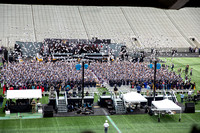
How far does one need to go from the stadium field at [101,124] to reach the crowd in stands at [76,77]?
5528mm

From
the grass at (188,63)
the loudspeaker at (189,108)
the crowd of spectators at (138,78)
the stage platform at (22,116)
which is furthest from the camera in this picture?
the grass at (188,63)

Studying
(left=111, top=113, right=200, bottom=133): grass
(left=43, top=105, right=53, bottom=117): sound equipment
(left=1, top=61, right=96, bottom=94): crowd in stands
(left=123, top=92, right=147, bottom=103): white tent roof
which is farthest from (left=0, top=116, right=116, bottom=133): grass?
(left=1, top=61, right=96, bottom=94): crowd in stands

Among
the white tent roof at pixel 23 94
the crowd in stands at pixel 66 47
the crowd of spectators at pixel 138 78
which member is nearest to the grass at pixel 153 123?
the white tent roof at pixel 23 94

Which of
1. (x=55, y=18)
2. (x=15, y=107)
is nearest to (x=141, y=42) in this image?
(x=55, y=18)

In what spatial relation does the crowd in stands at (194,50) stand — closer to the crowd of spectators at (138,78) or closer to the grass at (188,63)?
the grass at (188,63)

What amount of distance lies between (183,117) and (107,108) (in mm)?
5872

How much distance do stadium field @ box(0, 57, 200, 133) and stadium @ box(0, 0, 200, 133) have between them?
0.06 m

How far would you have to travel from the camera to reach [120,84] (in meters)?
30.7

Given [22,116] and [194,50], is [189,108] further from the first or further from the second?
[194,50]

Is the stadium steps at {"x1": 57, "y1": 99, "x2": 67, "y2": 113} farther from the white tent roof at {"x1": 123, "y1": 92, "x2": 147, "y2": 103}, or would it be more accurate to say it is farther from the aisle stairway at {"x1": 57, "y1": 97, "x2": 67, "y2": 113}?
the white tent roof at {"x1": 123, "y1": 92, "x2": 147, "y2": 103}

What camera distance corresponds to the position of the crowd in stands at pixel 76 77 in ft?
90.8

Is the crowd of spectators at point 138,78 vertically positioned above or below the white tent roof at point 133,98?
above

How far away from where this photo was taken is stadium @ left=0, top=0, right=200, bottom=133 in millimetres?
20531

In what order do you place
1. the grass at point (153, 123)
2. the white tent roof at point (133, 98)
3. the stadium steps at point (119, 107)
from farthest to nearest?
the stadium steps at point (119, 107), the white tent roof at point (133, 98), the grass at point (153, 123)
